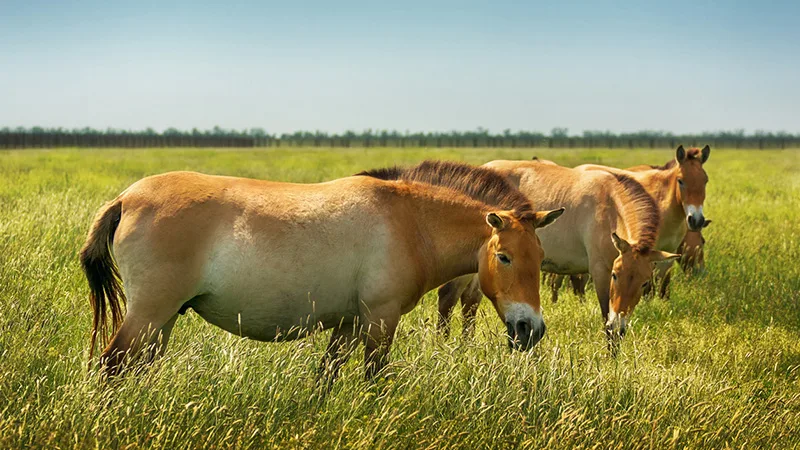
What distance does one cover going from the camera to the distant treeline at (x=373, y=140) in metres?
99.1

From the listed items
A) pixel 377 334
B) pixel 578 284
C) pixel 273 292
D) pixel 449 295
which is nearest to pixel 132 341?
pixel 273 292

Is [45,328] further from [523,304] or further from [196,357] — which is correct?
[523,304]

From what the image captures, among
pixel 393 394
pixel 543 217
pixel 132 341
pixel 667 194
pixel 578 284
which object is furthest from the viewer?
pixel 578 284

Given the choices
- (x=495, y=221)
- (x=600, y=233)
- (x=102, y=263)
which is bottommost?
(x=600, y=233)

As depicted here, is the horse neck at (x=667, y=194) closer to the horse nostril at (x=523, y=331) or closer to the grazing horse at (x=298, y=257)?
the grazing horse at (x=298, y=257)

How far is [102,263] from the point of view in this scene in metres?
5.41

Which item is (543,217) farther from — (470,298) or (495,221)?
(470,298)

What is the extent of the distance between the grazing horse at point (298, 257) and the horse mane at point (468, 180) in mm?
42

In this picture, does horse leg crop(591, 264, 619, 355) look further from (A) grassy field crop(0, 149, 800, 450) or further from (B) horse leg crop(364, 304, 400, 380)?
(B) horse leg crop(364, 304, 400, 380)

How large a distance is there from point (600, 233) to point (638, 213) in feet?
2.57

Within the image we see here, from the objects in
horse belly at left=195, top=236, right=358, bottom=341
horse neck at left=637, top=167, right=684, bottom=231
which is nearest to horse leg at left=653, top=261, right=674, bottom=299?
horse neck at left=637, top=167, right=684, bottom=231

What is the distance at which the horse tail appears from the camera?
17.2ft

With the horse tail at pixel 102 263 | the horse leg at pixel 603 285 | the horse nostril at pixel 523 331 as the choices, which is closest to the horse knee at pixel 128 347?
the horse tail at pixel 102 263

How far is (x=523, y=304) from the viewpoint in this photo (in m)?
5.31
